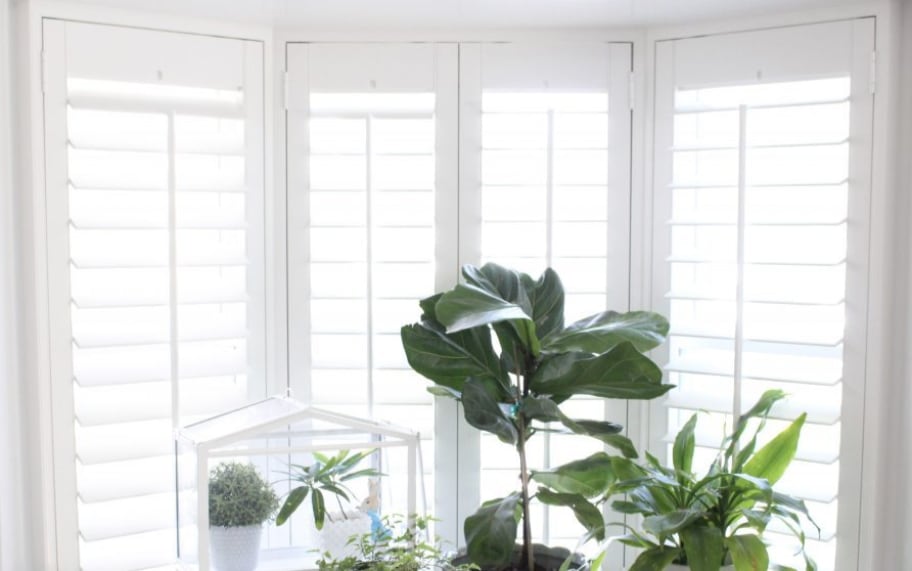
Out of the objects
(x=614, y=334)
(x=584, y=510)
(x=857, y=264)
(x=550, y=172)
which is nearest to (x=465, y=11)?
(x=550, y=172)

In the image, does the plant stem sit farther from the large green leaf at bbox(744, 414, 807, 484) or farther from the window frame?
the window frame

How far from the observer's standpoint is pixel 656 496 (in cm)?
194

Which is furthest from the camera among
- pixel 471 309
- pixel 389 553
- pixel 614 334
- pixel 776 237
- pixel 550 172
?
pixel 550 172

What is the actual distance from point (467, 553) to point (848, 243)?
1041 millimetres

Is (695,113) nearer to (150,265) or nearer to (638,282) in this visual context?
(638,282)

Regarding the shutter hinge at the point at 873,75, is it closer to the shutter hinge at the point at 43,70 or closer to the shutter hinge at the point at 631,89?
the shutter hinge at the point at 631,89

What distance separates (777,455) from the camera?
1913 mm

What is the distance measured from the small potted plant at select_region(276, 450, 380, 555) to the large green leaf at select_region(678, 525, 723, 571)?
62 centimetres

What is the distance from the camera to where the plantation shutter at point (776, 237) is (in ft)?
6.53

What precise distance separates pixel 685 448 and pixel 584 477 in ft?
0.81

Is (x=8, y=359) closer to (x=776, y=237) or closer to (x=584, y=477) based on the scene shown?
(x=584, y=477)

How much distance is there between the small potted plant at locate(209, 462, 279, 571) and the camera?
1.82m

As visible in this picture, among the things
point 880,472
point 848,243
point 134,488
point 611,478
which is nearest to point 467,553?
point 611,478

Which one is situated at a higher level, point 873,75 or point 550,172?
point 873,75
